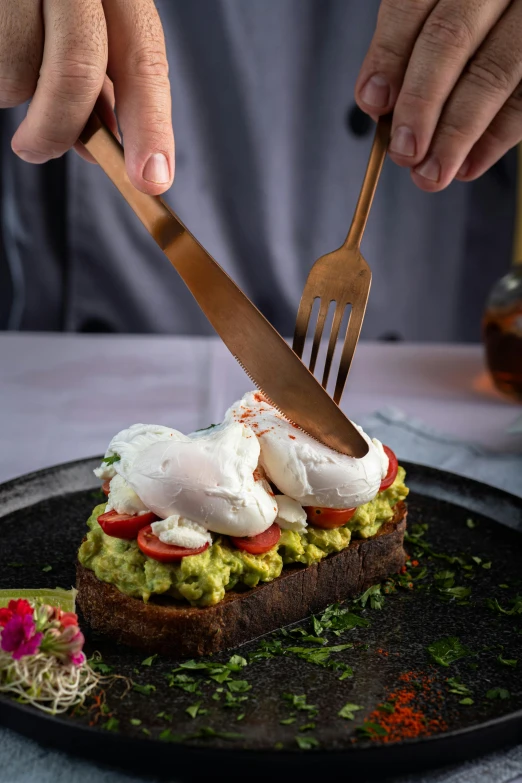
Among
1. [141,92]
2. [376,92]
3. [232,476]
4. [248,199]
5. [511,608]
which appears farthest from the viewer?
[248,199]

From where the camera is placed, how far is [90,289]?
5.00 meters

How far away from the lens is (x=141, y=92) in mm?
2229


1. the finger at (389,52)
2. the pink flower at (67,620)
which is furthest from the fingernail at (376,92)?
the pink flower at (67,620)

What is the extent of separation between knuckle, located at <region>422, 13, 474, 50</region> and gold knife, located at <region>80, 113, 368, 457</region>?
3.19 ft

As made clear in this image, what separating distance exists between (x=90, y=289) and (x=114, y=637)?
3165 millimetres

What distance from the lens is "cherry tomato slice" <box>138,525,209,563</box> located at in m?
2.02

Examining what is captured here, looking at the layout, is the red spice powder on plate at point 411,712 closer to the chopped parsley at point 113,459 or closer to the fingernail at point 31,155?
the chopped parsley at point 113,459

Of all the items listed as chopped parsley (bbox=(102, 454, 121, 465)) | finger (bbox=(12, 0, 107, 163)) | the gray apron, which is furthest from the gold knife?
the gray apron

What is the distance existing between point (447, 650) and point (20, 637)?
3.40 feet

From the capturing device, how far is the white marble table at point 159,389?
370cm

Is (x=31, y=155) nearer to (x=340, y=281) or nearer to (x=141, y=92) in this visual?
(x=141, y=92)

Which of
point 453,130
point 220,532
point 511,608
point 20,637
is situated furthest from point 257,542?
point 453,130

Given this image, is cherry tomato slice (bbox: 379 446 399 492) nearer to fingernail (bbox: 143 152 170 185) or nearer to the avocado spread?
the avocado spread

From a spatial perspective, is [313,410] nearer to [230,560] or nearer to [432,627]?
[230,560]
